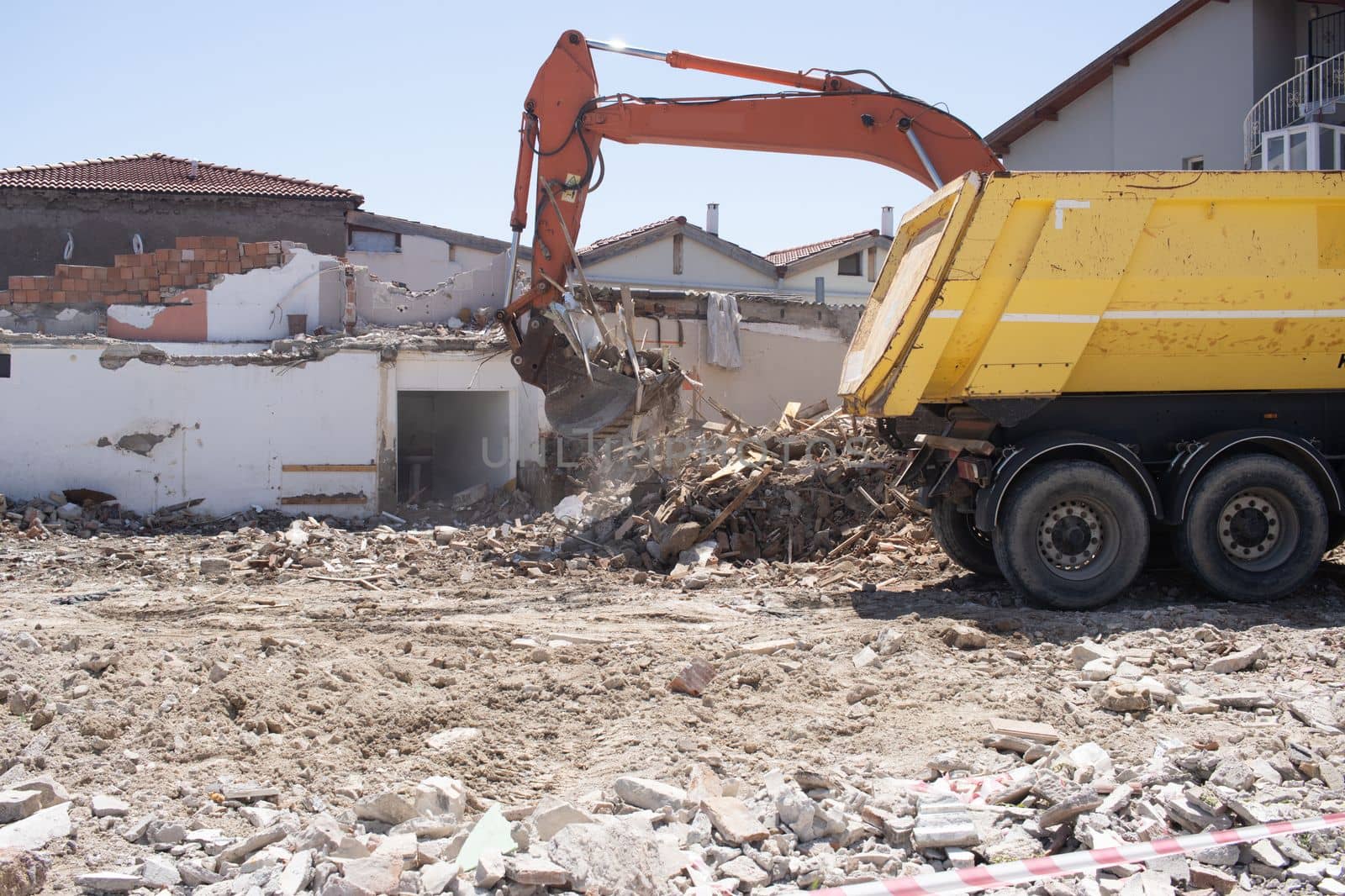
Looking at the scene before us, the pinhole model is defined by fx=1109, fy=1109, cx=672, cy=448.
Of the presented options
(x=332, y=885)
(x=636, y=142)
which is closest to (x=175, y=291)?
(x=636, y=142)

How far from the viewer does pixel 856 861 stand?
3.89 m


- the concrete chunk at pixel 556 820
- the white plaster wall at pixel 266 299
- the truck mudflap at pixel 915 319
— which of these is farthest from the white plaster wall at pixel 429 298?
the concrete chunk at pixel 556 820

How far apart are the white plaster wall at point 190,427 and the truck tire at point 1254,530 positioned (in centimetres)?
1008

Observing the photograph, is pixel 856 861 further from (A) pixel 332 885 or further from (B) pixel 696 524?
(B) pixel 696 524

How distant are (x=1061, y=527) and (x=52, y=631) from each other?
7.01m

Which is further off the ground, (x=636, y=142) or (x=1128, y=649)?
(x=636, y=142)

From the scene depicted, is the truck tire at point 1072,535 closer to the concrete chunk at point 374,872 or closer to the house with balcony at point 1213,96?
the concrete chunk at point 374,872

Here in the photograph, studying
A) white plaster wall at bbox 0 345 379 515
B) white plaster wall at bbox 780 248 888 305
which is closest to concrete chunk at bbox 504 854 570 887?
white plaster wall at bbox 0 345 379 515

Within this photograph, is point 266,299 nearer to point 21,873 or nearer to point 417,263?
point 417,263

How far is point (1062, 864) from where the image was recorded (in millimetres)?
3787

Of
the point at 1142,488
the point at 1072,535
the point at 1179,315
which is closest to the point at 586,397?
the point at 1072,535

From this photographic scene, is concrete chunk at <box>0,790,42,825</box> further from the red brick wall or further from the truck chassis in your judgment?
the red brick wall

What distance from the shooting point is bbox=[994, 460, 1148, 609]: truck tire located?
7.73 meters

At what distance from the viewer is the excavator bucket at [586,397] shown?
35.0 ft
